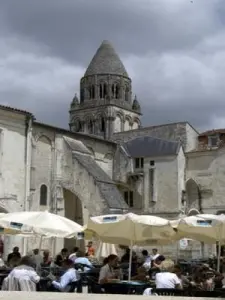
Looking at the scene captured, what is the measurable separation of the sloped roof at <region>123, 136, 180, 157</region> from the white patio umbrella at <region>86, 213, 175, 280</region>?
2506 cm

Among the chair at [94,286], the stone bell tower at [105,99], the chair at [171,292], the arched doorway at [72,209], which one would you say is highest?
the stone bell tower at [105,99]

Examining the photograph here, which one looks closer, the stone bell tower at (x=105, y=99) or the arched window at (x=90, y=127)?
the stone bell tower at (x=105, y=99)

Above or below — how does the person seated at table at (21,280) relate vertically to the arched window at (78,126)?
below

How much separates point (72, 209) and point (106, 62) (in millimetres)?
39449

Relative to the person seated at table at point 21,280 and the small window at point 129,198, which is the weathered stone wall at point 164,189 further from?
the person seated at table at point 21,280

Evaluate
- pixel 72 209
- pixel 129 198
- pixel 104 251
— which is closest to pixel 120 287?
pixel 104 251

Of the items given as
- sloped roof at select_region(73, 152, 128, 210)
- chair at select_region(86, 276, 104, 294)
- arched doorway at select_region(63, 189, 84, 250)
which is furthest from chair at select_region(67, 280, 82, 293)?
arched doorway at select_region(63, 189, 84, 250)

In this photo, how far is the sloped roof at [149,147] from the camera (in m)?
41.4

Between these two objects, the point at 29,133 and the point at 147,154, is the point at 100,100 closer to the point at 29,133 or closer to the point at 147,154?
the point at 147,154

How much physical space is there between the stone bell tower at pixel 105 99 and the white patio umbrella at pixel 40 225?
55.1 metres

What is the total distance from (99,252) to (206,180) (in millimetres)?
18341

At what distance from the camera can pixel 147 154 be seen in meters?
42.5

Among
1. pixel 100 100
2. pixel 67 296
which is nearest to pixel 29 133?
pixel 67 296

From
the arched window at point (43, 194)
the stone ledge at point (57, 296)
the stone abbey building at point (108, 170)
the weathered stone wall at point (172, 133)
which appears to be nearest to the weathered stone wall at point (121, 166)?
the stone abbey building at point (108, 170)
